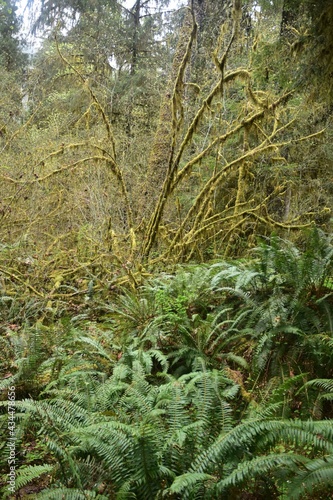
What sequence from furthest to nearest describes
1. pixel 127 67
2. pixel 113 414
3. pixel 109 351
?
pixel 127 67 → pixel 109 351 → pixel 113 414

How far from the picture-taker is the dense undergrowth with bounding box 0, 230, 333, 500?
A: 2.14 m

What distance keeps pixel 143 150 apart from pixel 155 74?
14.4 feet

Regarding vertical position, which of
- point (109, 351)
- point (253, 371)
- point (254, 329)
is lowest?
point (109, 351)

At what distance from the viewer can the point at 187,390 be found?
9.30 feet

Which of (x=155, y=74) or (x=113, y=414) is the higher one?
(x=155, y=74)

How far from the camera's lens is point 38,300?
220 inches

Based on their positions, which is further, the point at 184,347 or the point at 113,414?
the point at 184,347

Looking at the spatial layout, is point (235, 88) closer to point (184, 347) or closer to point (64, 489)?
point (184, 347)

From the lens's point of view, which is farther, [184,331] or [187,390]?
[184,331]

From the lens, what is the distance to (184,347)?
379 centimetres

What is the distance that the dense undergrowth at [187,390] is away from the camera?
214 cm

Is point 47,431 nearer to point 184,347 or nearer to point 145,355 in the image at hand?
point 145,355

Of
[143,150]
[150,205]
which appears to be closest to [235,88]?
[143,150]

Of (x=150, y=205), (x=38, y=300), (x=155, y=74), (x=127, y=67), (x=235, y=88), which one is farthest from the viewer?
Result: (x=127, y=67)
